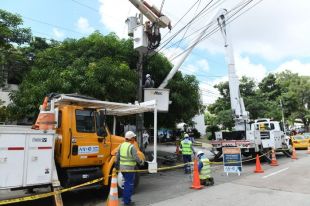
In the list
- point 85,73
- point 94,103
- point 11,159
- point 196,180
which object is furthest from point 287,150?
point 11,159

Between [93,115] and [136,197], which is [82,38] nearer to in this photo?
[93,115]

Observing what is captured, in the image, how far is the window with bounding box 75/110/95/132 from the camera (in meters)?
8.52

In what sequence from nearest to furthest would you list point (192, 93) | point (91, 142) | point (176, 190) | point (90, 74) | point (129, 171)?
1. point (129, 171)
2. point (91, 142)
3. point (176, 190)
4. point (90, 74)
5. point (192, 93)

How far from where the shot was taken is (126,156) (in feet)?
26.6

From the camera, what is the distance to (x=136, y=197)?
902 centimetres

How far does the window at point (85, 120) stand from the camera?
8.52m

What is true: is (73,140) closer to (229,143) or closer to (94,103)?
(94,103)

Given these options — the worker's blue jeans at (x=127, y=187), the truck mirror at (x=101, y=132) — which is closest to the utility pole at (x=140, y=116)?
the truck mirror at (x=101, y=132)

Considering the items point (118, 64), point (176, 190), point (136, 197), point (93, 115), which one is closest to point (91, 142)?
point (93, 115)

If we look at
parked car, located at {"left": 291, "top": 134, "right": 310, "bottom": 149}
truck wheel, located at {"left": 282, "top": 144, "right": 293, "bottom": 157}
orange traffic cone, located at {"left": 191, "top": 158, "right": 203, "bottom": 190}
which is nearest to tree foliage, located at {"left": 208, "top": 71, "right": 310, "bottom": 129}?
parked car, located at {"left": 291, "top": 134, "right": 310, "bottom": 149}

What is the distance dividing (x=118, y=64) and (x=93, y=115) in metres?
5.05

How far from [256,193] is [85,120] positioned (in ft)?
18.0

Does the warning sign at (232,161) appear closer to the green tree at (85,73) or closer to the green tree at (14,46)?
the green tree at (85,73)

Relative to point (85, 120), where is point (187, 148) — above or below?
below
